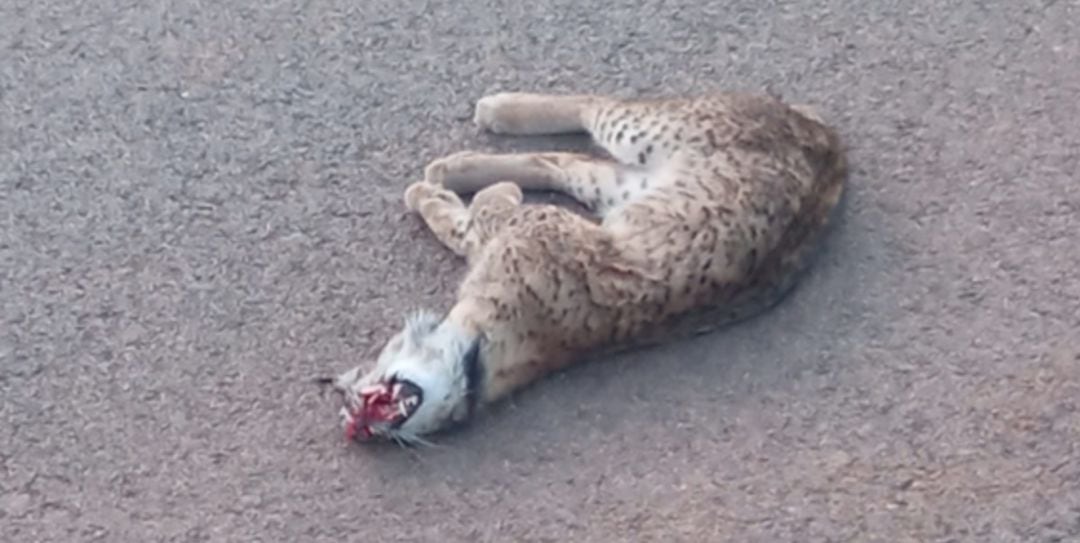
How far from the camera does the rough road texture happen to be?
4.11 metres

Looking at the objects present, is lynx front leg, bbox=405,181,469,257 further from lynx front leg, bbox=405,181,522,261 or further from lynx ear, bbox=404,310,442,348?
lynx ear, bbox=404,310,442,348

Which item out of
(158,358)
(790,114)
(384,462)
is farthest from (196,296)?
(790,114)

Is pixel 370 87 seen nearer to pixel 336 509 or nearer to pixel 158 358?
pixel 158 358

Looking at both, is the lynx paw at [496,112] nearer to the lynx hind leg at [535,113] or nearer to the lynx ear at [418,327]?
the lynx hind leg at [535,113]

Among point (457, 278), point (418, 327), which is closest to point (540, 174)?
point (457, 278)

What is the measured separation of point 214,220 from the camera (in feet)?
15.3

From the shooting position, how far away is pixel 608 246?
4391mm

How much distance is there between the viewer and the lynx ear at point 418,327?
4.21 m

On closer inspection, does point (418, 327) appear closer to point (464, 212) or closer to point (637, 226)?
point (464, 212)

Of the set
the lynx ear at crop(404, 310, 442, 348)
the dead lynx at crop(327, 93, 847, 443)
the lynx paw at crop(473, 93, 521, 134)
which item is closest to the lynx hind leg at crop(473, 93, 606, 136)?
the lynx paw at crop(473, 93, 521, 134)

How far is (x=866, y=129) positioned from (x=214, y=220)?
4.98ft

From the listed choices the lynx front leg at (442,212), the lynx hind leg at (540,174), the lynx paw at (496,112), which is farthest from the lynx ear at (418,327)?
the lynx paw at (496,112)

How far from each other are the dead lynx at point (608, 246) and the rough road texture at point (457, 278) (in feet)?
0.24

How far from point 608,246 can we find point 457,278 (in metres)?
0.35
